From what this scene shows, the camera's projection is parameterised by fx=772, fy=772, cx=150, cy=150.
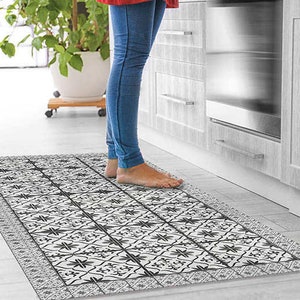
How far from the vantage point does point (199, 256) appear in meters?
1.76

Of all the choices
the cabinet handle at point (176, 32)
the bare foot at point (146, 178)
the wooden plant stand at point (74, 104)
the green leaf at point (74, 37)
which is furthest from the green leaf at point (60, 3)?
the bare foot at point (146, 178)

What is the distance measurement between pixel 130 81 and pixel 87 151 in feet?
2.77

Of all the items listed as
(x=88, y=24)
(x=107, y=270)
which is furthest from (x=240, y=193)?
(x=88, y=24)

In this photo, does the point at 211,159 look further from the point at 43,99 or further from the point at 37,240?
the point at 43,99

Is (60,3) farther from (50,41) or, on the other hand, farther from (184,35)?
(184,35)

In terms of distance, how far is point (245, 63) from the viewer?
2.39m

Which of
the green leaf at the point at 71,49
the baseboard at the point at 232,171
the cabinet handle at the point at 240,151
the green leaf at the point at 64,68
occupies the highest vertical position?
the green leaf at the point at 71,49

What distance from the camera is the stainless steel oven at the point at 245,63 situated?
2221 millimetres

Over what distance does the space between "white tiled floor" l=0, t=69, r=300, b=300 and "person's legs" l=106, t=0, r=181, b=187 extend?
0.72 feet

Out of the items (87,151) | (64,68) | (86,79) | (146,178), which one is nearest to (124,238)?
(146,178)

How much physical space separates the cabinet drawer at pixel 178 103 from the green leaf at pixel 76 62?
117 centimetres

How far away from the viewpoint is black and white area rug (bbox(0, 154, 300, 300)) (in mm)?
1623

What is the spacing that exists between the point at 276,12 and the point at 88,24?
240cm

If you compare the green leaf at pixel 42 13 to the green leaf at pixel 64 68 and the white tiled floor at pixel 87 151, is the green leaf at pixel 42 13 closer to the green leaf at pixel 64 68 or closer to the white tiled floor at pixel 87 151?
the green leaf at pixel 64 68
